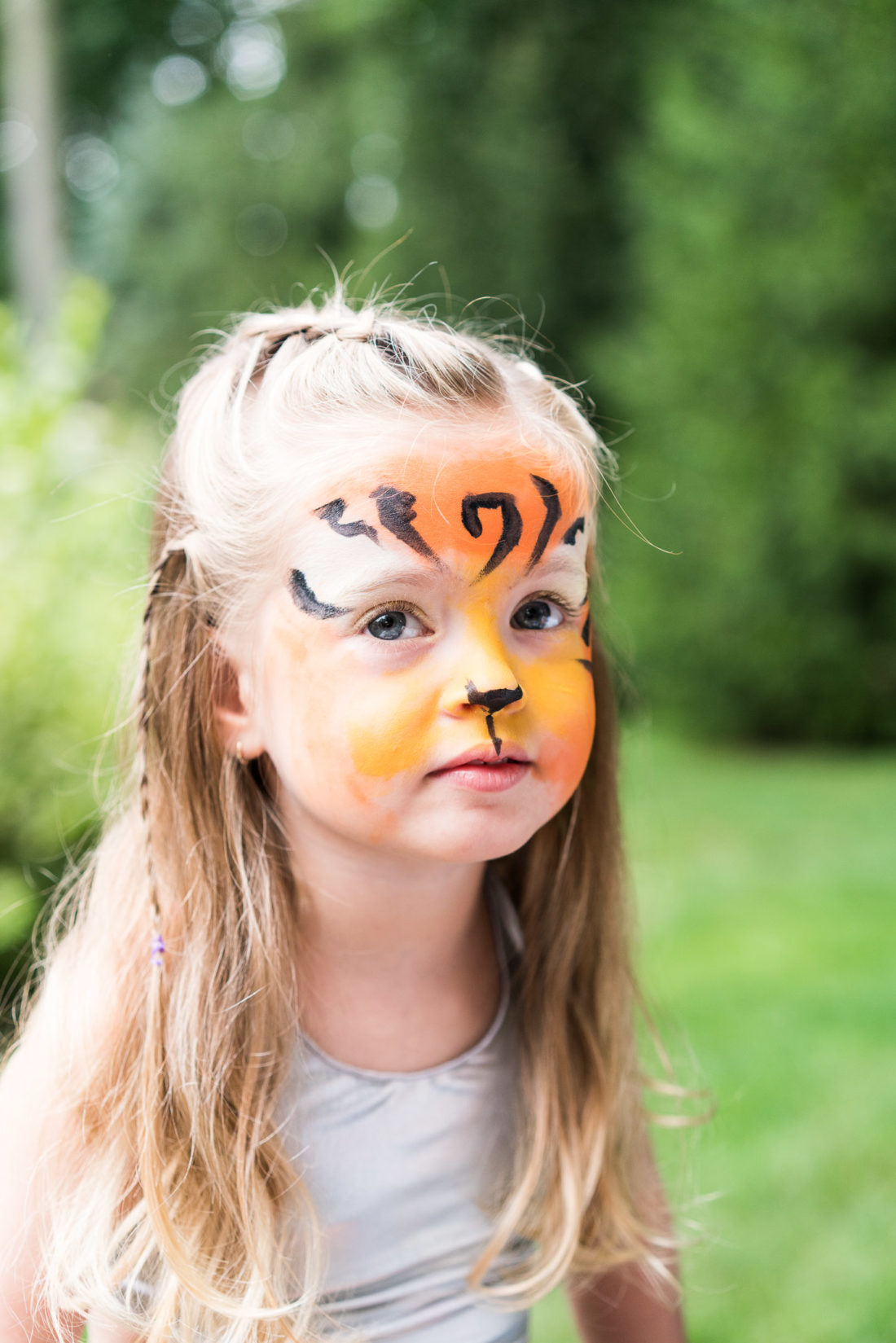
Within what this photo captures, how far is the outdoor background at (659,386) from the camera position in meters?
3.51

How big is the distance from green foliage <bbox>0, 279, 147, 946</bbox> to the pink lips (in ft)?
5.09

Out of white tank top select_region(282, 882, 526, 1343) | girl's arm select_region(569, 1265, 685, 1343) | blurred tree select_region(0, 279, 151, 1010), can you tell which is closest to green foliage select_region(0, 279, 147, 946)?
blurred tree select_region(0, 279, 151, 1010)

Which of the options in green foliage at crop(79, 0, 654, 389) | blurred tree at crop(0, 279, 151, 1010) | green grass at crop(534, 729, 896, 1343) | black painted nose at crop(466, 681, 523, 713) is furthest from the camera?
green foliage at crop(79, 0, 654, 389)

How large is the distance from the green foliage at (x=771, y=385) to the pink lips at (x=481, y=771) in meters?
7.92

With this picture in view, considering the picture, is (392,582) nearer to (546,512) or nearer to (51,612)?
(546,512)

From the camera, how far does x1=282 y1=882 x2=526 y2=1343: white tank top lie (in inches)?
66.8

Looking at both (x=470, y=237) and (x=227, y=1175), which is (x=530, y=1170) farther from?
(x=470, y=237)

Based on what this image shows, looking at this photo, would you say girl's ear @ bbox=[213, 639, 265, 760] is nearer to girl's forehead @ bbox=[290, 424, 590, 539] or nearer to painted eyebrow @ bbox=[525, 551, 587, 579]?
girl's forehead @ bbox=[290, 424, 590, 539]

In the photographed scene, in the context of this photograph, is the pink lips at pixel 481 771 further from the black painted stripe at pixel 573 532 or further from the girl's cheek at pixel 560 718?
the black painted stripe at pixel 573 532

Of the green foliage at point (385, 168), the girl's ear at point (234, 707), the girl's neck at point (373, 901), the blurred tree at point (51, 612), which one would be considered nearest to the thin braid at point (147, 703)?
the girl's ear at point (234, 707)

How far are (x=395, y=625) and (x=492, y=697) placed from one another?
156 mm

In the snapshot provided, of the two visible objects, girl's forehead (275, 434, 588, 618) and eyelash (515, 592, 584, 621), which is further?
eyelash (515, 592, 584, 621)

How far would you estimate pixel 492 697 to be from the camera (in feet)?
4.77

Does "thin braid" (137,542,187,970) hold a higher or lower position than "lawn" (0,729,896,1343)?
higher
